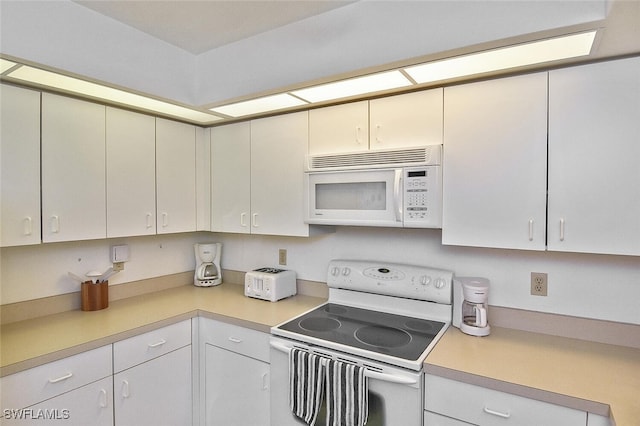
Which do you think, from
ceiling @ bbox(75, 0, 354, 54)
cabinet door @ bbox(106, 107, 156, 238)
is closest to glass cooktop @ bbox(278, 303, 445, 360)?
cabinet door @ bbox(106, 107, 156, 238)

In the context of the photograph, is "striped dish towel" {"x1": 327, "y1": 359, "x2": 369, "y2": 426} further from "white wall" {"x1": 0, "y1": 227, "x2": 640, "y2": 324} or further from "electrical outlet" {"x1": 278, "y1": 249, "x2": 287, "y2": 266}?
"electrical outlet" {"x1": 278, "y1": 249, "x2": 287, "y2": 266}

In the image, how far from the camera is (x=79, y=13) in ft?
5.12

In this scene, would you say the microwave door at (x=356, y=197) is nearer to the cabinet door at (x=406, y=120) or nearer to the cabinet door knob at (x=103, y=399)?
the cabinet door at (x=406, y=120)

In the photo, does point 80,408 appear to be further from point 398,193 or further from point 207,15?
point 207,15

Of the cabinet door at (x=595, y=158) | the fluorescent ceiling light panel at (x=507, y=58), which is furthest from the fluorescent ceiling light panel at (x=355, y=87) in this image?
the cabinet door at (x=595, y=158)

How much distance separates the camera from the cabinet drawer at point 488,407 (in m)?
1.18

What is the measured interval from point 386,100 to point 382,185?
0.45 metres

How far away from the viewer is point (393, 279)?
196 centimetres

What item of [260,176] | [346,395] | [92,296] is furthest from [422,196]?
[92,296]

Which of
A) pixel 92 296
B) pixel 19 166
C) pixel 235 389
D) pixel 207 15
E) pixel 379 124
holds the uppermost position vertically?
pixel 207 15

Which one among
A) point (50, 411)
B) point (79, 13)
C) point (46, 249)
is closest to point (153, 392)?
point (50, 411)

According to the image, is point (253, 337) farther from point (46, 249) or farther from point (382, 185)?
point (46, 249)

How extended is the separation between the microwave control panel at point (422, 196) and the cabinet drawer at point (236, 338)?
100 cm

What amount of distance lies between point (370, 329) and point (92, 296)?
Result: 5.40ft
